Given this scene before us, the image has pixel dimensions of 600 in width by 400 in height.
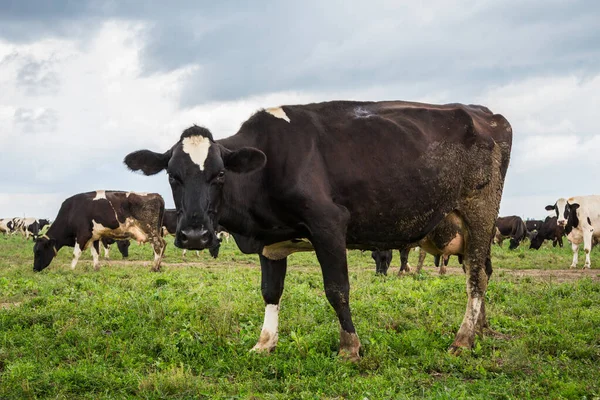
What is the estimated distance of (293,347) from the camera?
24.8ft

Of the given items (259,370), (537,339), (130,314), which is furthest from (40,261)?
(537,339)

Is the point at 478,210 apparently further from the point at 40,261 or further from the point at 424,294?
the point at 40,261

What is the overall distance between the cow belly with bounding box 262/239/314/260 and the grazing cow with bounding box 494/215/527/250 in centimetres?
3238

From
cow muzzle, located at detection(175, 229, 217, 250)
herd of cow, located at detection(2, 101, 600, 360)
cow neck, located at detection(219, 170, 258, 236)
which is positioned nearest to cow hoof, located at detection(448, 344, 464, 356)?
herd of cow, located at detection(2, 101, 600, 360)

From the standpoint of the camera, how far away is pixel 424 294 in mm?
11547

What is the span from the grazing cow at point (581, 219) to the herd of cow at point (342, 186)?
52.1 feet

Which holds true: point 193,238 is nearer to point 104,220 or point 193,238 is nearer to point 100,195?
point 104,220

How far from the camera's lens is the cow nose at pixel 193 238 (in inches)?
262

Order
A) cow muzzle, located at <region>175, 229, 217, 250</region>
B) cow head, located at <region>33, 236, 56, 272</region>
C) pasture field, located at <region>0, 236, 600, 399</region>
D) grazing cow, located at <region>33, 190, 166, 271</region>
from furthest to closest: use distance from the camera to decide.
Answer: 1. grazing cow, located at <region>33, 190, 166, 271</region>
2. cow head, located at <region>33, 236, 56, 272</region>
3. cow muzzle, located at <region>175, 229, 217, 250</region>
4. pasture field, located at <region>0, 236, 600, 399</region>

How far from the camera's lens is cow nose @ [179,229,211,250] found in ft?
21.8

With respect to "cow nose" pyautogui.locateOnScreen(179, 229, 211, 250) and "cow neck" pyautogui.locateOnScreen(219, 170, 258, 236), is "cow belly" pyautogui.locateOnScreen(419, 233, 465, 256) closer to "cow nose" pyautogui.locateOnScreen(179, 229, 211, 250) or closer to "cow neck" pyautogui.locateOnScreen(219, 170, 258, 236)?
"cow neck" pyautogui.locateOnScreen(219, 170, 258, 236)

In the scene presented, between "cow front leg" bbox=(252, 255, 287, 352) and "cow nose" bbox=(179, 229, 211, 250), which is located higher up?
"cow nose" bbox=(179, 229, 211, 250)

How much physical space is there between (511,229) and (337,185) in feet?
113

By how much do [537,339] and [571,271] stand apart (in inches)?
545
